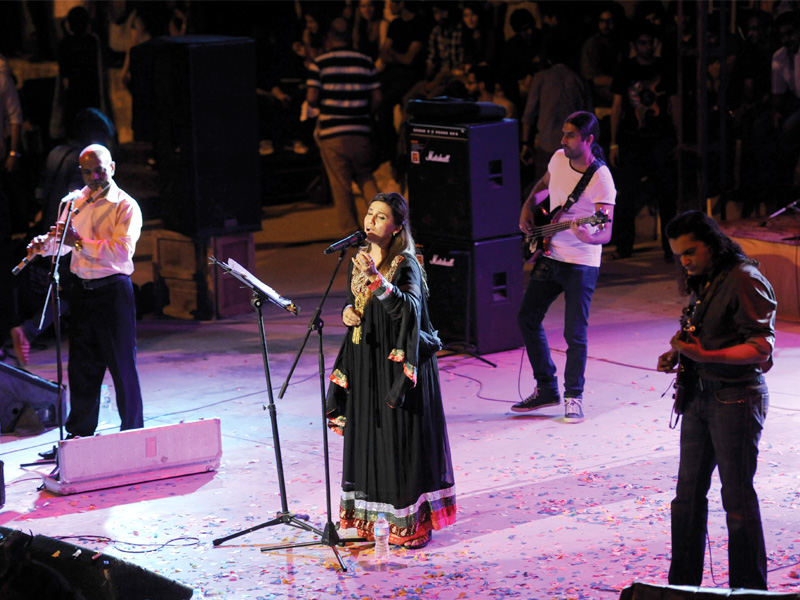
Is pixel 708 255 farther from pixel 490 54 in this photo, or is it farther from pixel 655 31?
pixel 490 54

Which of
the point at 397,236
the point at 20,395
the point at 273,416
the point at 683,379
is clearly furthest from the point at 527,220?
the point at 20,395

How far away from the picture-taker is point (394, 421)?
19.7 feet

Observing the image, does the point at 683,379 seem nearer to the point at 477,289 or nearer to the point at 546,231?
the point at 546,231

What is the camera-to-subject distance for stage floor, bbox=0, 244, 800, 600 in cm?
575

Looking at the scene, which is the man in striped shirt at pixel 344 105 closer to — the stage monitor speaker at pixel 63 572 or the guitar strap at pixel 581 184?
the guitar strap at pixel 581 184

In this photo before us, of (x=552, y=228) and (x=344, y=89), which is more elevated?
(x=344, y=89)

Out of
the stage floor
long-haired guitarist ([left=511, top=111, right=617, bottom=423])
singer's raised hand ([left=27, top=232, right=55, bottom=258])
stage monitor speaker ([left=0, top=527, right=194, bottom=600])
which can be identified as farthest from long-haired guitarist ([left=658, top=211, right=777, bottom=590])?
singer's raised hand ([left=27, top=232, right=55, bottom=258])

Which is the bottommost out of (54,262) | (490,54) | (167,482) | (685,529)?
(167,482)

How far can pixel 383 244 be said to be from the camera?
6082 mm

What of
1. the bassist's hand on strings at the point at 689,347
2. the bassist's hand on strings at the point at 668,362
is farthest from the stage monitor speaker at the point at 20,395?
the bassist's hand on strings at the point at 689,347

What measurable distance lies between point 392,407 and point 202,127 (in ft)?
18.9

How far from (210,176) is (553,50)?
5.19 meters

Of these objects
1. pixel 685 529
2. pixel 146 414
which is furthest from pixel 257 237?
pixel 685 529

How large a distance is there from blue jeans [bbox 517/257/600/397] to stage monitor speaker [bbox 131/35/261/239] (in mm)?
4006
